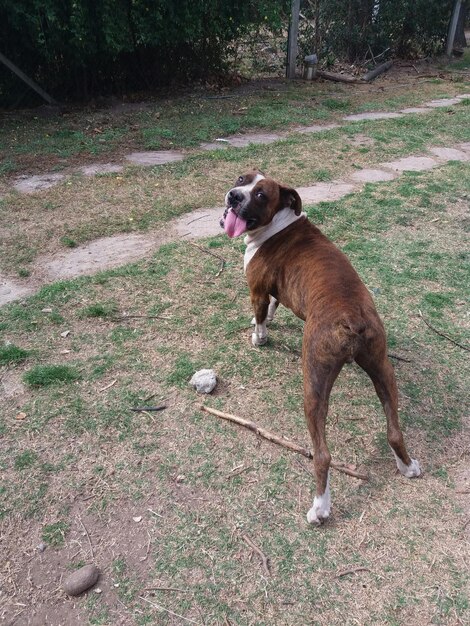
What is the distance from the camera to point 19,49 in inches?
356

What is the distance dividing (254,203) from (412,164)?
5.01 metres

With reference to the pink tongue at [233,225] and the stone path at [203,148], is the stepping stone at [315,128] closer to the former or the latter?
the stone path at [203,148]

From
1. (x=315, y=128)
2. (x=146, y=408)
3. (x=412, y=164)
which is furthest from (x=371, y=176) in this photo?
(x=146, y=408)

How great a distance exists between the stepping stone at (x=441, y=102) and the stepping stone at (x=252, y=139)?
3.99 meters

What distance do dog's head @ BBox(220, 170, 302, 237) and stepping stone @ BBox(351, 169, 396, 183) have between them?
377 centimetres

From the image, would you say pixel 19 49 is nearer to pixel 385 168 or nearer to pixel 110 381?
pixel 385 168

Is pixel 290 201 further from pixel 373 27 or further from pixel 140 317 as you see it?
pixel 373 27

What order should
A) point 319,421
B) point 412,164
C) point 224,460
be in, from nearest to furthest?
point 319,421 < point 224,460 < point 412,164

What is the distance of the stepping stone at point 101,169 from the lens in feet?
23.1

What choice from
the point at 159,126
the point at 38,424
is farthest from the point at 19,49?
the point at 38,424

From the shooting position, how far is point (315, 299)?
2.96m

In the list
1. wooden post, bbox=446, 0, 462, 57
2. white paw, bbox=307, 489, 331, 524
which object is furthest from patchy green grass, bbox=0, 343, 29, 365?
wooden post, bbox=446, 0, 462, 57

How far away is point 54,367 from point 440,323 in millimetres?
2984

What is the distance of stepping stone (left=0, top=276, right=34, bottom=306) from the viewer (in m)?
4.52
